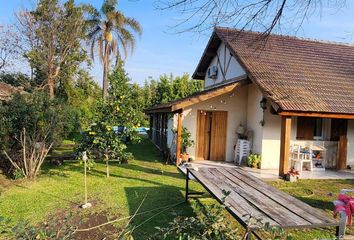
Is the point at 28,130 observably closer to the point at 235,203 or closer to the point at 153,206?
the point at 153,206

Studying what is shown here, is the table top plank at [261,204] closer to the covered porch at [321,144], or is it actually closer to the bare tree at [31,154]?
the bare tree at [31,154]

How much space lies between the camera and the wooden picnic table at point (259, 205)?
3338 millimetres

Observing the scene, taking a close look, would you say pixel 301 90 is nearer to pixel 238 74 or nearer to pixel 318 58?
pixel 238 74

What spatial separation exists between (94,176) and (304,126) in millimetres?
8386

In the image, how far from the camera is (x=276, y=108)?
9992 millimetres

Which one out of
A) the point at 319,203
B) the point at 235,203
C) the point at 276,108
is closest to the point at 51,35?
the point at 276,108

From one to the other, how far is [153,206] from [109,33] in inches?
891

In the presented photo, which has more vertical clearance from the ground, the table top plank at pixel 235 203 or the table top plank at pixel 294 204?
the table top plank at pixel 294 204

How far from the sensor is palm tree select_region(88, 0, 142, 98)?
2619 cm

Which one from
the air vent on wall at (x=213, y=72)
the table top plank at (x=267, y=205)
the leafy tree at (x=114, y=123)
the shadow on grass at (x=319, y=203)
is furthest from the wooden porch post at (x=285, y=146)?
the air vent on wall at (x=213, y=72)

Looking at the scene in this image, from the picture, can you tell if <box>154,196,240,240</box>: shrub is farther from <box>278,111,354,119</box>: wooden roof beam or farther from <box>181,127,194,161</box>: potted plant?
<box>181,127,194,161</box>: potted plant

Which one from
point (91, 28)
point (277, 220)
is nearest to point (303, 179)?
point (277, 220)

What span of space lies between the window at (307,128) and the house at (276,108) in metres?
0.04

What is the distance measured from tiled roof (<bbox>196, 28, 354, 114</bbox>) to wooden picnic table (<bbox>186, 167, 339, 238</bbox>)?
4984 mm
